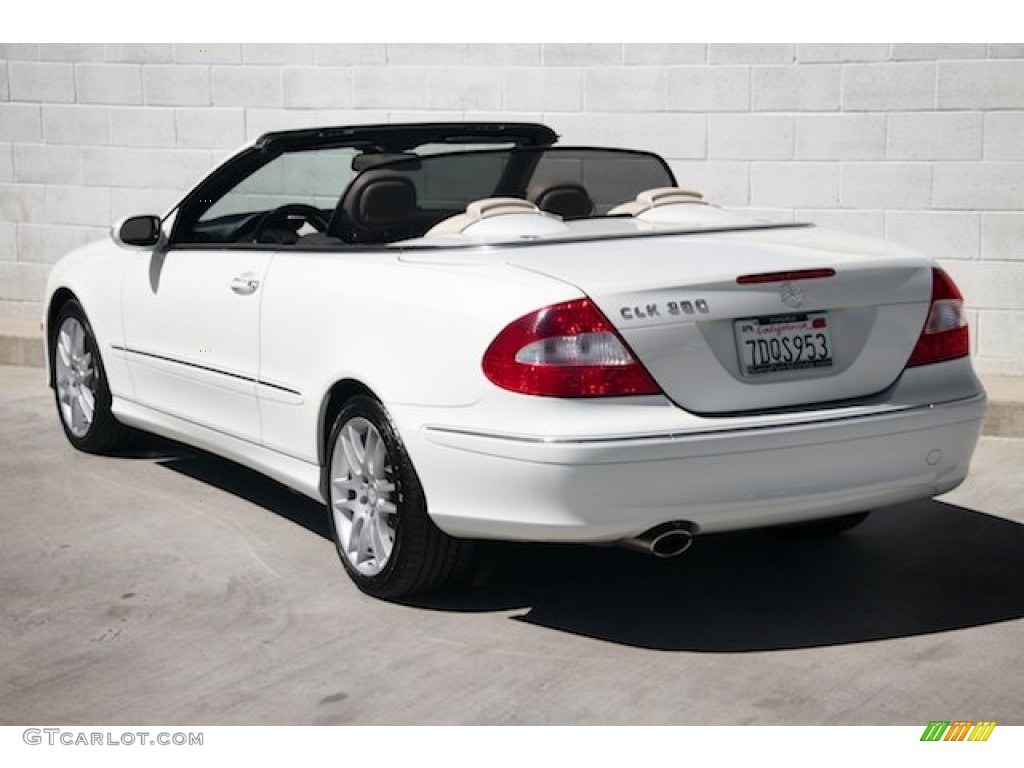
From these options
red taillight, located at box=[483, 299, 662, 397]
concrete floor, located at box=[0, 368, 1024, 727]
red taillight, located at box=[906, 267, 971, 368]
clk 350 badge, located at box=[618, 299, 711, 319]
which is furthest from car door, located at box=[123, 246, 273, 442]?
red taillight, located at box=[906, 267, 971, 368]

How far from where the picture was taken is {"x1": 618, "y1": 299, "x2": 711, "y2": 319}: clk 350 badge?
5.11 m

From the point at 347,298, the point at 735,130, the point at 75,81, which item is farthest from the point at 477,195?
the point at 75,81

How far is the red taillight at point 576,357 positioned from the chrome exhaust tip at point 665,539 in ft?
1.29

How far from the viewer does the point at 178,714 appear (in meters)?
4.78

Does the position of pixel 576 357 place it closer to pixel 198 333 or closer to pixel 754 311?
pixel 754 311

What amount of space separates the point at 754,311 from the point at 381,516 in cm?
139

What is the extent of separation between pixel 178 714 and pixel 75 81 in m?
7.90

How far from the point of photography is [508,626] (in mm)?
5539

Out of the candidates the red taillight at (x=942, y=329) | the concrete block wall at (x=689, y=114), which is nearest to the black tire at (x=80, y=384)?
the concrete block wall at (x=689, y=114)

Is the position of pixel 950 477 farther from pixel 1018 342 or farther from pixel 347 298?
pixel 1018 342

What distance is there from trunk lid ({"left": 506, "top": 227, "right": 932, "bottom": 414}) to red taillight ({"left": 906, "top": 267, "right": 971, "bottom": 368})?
0.13 feet

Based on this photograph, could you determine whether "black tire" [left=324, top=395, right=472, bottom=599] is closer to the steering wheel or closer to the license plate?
the license plate

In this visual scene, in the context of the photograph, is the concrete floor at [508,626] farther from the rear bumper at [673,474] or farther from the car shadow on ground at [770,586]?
the rear bumper at [673,474]

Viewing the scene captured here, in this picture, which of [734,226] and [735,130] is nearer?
[734,226]
